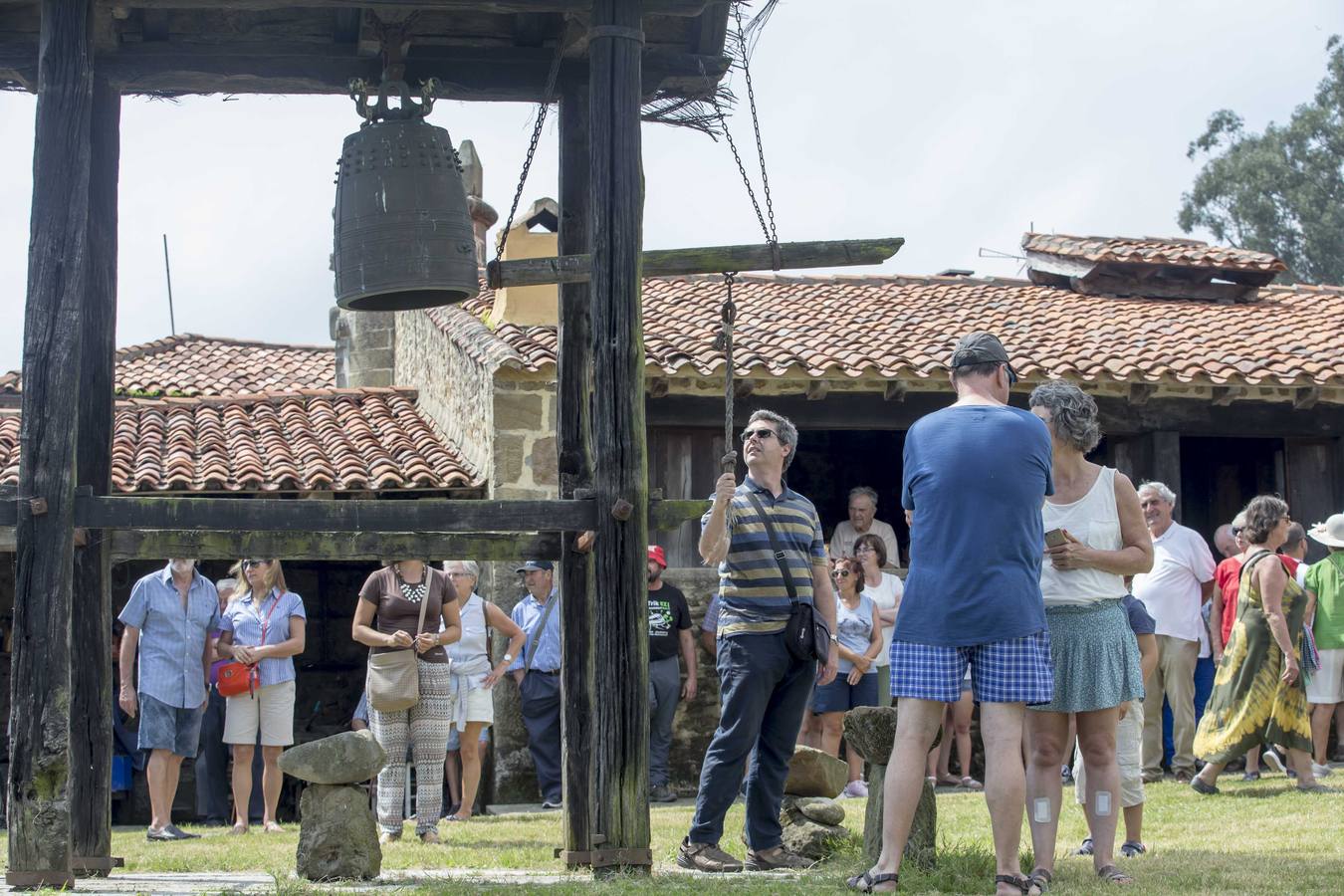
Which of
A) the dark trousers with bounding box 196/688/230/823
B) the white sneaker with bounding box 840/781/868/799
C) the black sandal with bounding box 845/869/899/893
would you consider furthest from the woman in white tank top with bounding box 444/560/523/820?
the black sandal with bounding box 845/869/899/893

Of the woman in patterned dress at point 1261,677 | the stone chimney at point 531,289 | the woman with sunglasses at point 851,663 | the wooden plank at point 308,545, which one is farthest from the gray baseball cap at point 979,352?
the stone chimney at point 531,289

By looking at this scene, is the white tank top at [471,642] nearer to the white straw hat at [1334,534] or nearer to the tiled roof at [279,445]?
the tiled roof at [279,445]

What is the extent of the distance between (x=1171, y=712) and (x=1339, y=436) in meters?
4.47

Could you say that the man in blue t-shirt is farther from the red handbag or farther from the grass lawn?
the red handbag

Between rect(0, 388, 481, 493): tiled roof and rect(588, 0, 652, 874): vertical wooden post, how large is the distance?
7.14 m

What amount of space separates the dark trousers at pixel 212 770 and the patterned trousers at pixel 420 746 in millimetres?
2948

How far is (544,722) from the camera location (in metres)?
11.8

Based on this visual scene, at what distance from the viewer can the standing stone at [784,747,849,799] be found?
24.3 ft

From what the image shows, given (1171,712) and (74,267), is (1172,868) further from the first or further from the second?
(1171,712)

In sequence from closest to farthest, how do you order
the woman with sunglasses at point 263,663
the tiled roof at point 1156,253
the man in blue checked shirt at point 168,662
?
the man in blue checked shirt at point 168,662, the woman with sunglasses at point 263,663, the tiled roof at point 1156,253

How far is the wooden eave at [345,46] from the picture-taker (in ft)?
22.2

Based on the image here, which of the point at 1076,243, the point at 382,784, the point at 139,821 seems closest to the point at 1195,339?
the point at 1076,243

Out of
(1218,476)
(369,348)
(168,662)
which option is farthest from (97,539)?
(369,348)

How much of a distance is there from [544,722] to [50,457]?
6.17 meters
